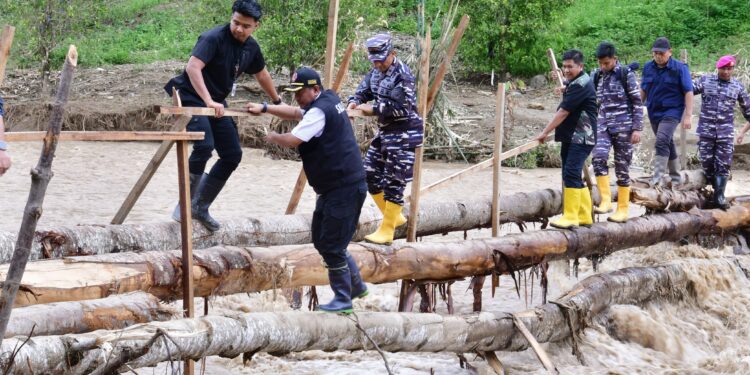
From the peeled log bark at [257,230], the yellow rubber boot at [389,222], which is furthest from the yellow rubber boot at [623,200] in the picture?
the yellow rubber boot at [389,222]

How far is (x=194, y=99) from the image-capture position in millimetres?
6797

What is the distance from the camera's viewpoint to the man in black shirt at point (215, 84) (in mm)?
6578

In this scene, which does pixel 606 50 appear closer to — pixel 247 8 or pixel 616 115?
pixel 616 115

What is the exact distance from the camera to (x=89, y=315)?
5145 mm

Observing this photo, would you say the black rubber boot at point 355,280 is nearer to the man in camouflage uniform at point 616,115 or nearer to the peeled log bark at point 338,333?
the peeled log bark at point 338,333

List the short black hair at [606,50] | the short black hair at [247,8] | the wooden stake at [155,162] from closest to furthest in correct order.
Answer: the wooden stake at [155,162], the short black hair at [247,8], the short black hair at [606,50]

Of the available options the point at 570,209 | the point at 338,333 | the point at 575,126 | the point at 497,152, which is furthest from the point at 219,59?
the point at 570,209

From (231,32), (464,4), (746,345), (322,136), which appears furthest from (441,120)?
(322,136)

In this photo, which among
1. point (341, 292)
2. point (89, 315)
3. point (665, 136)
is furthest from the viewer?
point (665, 136)

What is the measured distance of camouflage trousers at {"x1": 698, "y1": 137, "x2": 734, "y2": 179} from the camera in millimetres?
10633

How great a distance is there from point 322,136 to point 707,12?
19.4 meters

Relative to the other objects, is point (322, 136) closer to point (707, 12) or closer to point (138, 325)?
point (138, 325)

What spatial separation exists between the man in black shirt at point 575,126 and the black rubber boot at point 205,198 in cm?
304

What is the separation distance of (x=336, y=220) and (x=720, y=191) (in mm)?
6526
